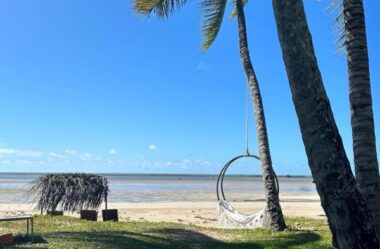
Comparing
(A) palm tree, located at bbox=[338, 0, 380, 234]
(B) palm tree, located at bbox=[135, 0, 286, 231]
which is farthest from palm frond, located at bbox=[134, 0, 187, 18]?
(A) palm tree, located at bbox=[338, 0, 380, 234]

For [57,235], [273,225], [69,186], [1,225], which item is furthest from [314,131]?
[69,186]

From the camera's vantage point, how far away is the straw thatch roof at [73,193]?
55.8ft

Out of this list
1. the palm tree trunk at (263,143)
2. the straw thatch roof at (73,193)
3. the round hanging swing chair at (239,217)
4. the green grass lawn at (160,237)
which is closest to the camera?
the green grass lawn at (160,237)

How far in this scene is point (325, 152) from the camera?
434 cm

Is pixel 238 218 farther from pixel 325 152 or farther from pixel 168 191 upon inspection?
pixel 168 191

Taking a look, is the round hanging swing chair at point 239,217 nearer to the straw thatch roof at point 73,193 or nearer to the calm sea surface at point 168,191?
the straw thatch roof at point 73,193

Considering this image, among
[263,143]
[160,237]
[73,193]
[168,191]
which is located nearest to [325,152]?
[160,237]

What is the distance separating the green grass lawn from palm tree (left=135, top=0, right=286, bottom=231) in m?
0.51

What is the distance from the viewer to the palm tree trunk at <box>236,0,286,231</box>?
41.4 ft

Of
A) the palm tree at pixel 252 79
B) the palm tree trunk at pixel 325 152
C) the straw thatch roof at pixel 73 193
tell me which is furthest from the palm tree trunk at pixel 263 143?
the palm tree trunk at pixel 325 152

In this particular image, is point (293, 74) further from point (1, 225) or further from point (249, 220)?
point (1, 225)

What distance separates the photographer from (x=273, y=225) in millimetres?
12531

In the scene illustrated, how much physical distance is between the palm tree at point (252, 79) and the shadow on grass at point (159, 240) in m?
1.10

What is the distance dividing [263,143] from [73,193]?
23.6 feet
